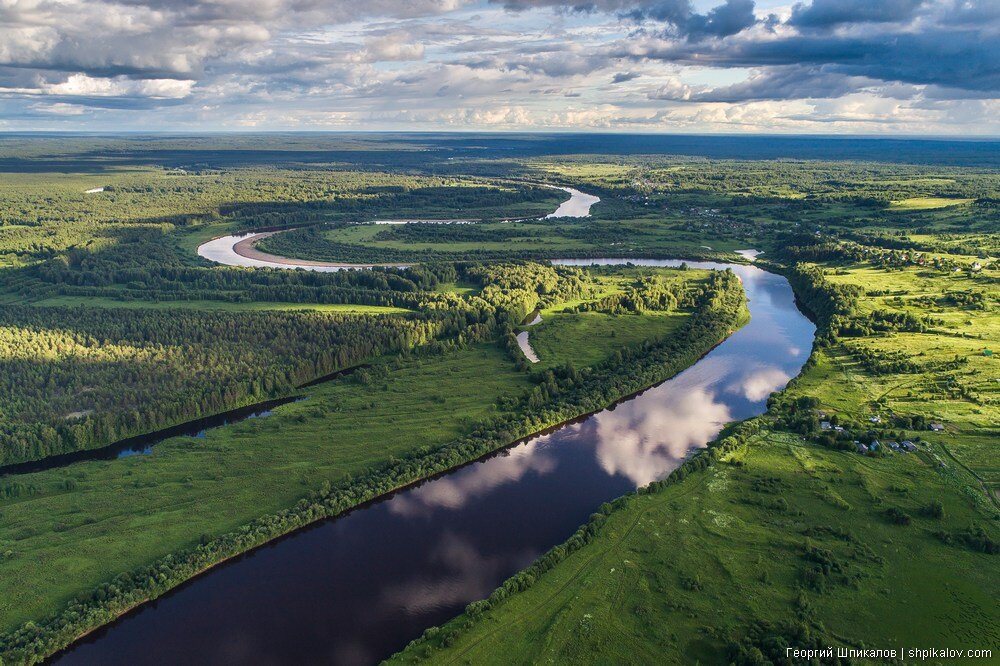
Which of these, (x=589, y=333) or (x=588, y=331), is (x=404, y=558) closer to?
(x=589, y=333)

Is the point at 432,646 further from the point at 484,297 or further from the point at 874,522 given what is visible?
the point at 484,297

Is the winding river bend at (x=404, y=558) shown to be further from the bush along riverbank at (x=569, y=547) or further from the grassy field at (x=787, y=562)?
A: the grassy field at (x=787, y=562)

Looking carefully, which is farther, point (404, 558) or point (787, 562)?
point (404, 558)

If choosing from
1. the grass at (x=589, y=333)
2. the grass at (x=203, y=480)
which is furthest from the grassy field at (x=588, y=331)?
the grass at (x=203, y=480)

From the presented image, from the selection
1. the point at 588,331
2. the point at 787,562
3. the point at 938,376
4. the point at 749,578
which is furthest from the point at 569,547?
the point at 938,376

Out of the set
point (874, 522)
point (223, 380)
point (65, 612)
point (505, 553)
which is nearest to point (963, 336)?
point (874, 522)
